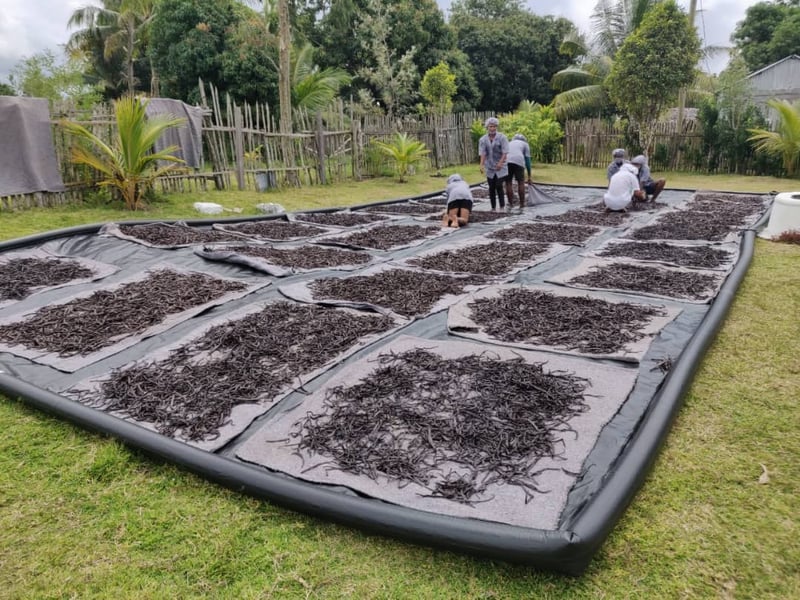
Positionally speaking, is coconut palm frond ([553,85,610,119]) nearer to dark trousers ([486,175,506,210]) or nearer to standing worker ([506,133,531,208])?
standing worker ([506,133,531,208])

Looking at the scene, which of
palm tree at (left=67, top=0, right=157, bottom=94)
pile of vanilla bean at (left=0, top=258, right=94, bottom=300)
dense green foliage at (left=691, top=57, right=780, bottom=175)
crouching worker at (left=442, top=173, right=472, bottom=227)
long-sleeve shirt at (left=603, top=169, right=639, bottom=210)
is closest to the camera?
pile of vanilla bean at (left=0, top=258, right=94, bottom=300)

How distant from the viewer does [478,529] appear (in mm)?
1554

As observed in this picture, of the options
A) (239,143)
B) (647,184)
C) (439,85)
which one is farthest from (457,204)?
(439,85)

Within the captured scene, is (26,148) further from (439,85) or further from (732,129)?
(732,129)

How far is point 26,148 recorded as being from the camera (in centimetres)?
662

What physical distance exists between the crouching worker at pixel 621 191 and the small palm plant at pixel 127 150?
577cm

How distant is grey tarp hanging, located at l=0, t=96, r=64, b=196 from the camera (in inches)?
256

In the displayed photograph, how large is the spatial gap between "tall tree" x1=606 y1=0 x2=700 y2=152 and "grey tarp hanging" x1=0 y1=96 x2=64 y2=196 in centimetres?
1137

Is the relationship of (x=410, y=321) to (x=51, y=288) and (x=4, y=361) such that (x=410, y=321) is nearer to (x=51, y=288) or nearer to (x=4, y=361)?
(x=4, y=361)

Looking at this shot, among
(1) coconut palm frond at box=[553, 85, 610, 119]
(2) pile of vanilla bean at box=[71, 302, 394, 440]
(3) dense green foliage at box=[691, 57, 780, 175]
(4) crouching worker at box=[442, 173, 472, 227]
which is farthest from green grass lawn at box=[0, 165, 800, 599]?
(1) coconut palm frond at box=[553, 85, 610, 119]

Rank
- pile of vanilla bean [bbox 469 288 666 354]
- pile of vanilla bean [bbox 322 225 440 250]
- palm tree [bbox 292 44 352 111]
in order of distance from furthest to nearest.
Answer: palm tree [bbox 292 44 352 111] < pile of vanilla bean [bbox 322 225 440 250] < pile of vanilla bean [bbox 469 288 666 354]

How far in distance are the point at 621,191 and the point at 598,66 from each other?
11.1m

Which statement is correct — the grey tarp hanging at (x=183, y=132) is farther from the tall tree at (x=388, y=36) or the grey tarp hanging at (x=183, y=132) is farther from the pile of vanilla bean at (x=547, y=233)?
the tall tree at (x=388, y=36)

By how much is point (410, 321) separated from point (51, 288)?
2.68m
